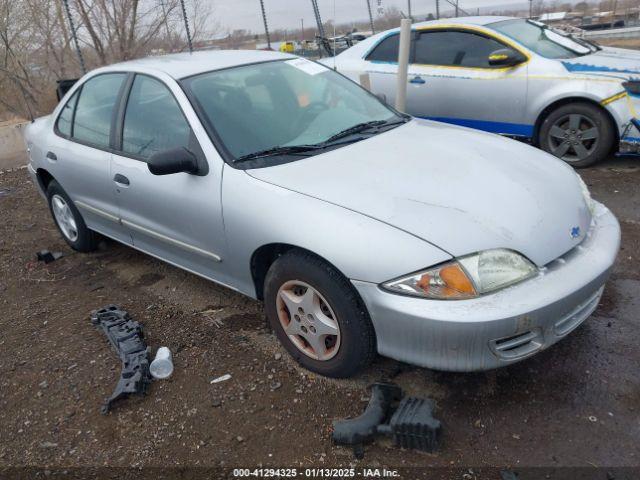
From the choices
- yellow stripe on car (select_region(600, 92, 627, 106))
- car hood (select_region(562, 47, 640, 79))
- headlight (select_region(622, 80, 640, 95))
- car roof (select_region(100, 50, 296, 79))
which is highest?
car roof (select_region(100, 50, 296, 79))

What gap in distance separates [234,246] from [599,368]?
6.34 feet

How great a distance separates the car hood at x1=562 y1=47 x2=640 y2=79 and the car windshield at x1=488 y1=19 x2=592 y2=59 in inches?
7.7

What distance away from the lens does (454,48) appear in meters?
6.02

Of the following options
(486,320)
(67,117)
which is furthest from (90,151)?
(486,320)

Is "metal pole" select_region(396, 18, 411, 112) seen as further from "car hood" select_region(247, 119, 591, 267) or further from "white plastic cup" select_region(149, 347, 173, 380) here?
"white plastic cup" select_region(149, 347, 173, 380)

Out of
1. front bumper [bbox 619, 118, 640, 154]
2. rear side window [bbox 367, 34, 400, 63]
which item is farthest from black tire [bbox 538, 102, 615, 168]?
rear side window [bbox 367, 34, 400, 63]

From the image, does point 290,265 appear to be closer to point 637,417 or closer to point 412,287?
point 412,287

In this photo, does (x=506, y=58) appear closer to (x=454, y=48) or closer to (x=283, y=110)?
(x=454, y=48)

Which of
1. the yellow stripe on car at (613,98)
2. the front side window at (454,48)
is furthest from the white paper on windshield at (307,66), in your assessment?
the yellow stripe on car at (613,98)

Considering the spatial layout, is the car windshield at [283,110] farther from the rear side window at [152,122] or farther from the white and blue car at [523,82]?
the white and blue car at [523,82]

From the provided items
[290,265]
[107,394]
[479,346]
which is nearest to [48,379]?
[107,394]

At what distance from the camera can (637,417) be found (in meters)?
2.32

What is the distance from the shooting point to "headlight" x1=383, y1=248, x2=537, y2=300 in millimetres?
2197

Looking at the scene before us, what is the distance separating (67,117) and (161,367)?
7.97 ft
